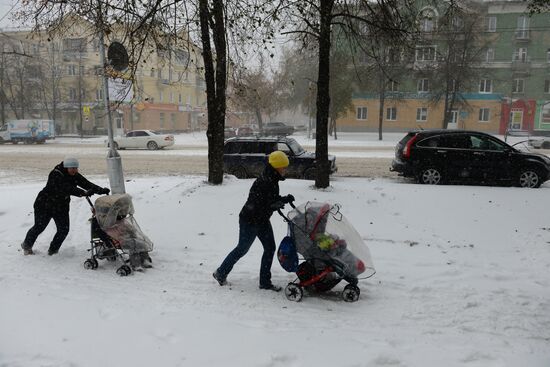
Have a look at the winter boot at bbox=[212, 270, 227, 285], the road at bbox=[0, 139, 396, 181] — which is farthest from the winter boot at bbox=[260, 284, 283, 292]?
the road at bbox=[0, 139, 396, 181]

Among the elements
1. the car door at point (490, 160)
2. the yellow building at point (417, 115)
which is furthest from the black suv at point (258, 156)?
the yellow building at point (417, 115)

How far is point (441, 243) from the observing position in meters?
7.34

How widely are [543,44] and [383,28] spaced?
152 feet

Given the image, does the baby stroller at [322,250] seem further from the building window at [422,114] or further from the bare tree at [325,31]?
the building window at [422,114]

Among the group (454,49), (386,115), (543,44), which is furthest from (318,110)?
(543,44)

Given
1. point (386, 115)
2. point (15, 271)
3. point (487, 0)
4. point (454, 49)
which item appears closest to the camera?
point (15, 271)

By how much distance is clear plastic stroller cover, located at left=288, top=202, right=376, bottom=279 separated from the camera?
5.14 m

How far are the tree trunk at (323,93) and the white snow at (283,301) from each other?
1290 millimetres

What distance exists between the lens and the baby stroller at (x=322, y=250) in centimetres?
515

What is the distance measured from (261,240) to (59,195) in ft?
11.0

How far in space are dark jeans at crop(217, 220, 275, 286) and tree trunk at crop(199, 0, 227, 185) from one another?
5.01m

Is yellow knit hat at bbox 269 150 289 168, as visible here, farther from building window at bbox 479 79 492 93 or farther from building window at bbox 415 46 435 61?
building window at bbox 479 79 492 93

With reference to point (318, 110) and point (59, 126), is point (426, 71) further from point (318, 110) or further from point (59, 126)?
point (59, 126)

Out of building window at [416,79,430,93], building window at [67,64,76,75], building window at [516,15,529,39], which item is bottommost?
building window at [416,79,430,93]
